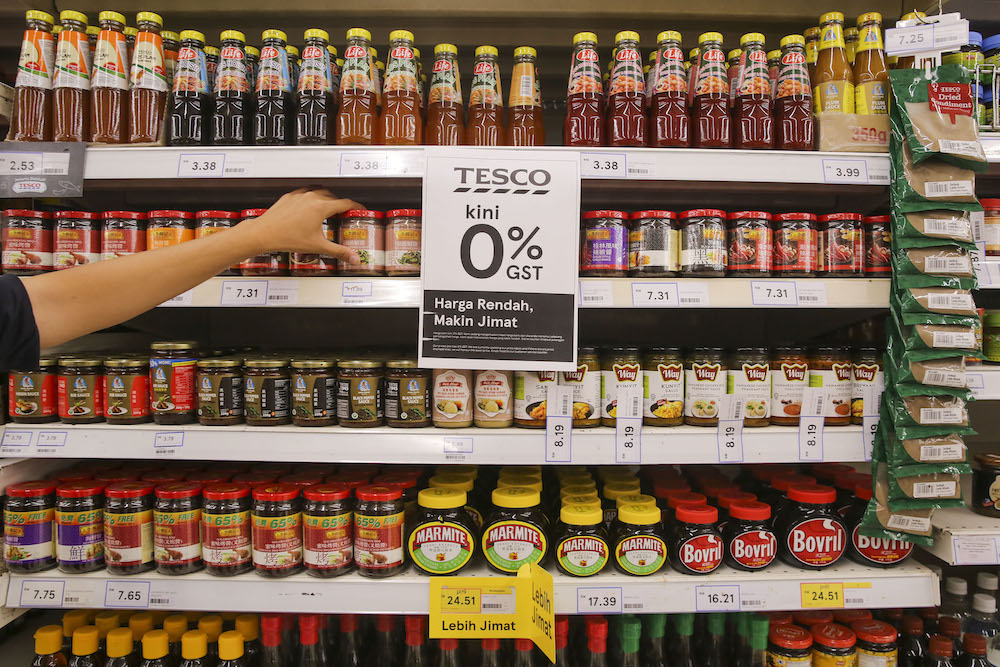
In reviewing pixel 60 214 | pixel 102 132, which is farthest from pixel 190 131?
pixel 60 214

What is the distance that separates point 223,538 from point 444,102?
4.17ft

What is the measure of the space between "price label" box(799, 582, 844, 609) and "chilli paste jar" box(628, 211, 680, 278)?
2.82 ft

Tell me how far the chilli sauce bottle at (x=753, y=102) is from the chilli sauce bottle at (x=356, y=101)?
97cm

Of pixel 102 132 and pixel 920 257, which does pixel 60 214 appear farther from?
pixel 920 257

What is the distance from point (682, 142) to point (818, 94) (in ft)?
1.33

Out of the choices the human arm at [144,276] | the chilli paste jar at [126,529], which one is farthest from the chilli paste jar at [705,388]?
the chilli paste jar at [126,529]

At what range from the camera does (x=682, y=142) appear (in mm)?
1498

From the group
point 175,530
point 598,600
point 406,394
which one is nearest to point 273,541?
point 175,530

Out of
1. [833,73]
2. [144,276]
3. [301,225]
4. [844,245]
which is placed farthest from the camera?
[833,73]

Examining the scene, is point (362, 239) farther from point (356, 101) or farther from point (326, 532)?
point (326, 532)

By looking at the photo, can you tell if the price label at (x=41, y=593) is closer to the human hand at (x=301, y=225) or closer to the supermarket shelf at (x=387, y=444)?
the supermarket shelf at (x=387, y=444)

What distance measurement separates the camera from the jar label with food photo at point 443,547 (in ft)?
4.65

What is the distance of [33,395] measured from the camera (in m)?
Answer: 1.46

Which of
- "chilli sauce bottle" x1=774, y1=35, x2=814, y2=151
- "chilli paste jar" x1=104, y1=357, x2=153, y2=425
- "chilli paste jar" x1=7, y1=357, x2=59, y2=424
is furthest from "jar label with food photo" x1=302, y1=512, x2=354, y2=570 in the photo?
"chilli sauce bottle" x1=774, y1=35, x2=814, y2=151
